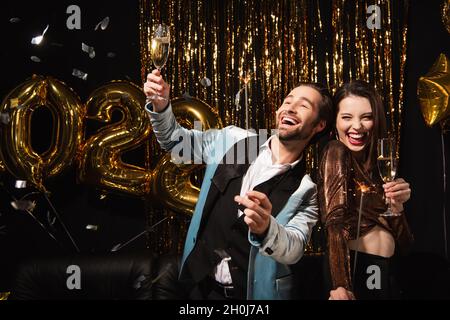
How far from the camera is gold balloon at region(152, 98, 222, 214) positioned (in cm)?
277

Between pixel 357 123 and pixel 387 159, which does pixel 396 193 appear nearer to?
pixel 387 159

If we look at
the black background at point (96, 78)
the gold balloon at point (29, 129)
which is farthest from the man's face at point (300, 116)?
the gold balloon at point (29, 129)

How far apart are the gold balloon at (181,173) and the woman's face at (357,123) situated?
613mm

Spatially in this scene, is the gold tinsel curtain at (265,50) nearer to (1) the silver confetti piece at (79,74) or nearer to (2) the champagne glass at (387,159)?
(1) the silver confetti piece at (79,74)

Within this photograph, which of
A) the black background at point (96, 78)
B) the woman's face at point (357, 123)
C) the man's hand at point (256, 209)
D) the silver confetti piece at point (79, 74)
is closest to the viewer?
the man's hand at point (256, 209)

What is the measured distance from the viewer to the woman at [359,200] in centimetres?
234

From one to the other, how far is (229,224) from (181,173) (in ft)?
1.55

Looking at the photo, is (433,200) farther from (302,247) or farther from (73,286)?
(73,286)

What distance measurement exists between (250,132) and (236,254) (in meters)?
0.57

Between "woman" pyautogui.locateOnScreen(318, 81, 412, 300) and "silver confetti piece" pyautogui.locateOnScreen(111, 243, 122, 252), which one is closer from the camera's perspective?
"woman" pyautogui.locateOnScreen(318, 81, 412, 300)

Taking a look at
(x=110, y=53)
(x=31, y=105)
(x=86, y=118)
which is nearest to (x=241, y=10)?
(x=110, y=53)

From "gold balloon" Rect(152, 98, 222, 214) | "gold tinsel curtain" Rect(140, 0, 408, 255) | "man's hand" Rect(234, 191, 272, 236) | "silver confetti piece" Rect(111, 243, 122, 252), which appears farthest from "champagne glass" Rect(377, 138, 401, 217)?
"silver confetti piece" Rect(111, 243, 122, 252)

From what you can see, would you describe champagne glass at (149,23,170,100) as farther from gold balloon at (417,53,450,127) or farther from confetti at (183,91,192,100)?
gold balloon at (417,53,450,127)

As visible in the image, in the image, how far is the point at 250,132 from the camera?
2.68 metres
